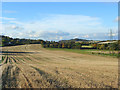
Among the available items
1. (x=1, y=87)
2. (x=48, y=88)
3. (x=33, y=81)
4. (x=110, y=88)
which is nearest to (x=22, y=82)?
(x=33, y=81)

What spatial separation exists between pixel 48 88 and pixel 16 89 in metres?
1.80

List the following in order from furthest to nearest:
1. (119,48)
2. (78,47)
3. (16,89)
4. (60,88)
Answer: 1. (78,47)
2. (119,48)
3. (60,88)
4. (16,89)

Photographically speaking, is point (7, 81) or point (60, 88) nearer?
point (60, 88)

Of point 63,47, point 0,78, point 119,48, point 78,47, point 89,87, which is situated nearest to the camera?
point 89,87

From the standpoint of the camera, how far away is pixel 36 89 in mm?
8125

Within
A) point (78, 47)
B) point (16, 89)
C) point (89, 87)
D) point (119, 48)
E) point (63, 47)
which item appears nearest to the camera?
point (16, 89)

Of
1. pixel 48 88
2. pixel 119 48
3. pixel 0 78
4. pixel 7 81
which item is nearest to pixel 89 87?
pixel 48 88

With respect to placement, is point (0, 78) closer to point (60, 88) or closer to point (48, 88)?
point (48, 88)

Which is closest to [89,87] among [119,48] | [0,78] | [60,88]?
[60,88]

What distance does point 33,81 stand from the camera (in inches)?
373

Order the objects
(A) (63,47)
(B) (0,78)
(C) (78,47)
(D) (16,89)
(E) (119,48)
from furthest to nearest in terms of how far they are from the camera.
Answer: (A) (63,47) → (C) (78,47) → (E) (119,48) → (B) (0,78) → (D) (16,89)

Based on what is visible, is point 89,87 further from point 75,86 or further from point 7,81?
point 7,81

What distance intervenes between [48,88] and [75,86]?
179cm

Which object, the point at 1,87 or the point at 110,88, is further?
the point at 110,88
